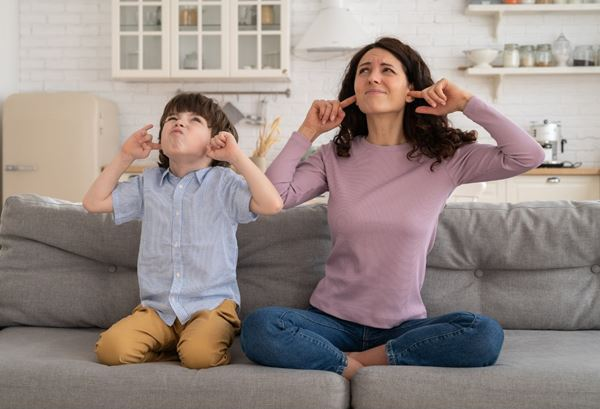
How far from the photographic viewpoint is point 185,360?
65.7 inches

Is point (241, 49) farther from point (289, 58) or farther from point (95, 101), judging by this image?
point (95, 101)

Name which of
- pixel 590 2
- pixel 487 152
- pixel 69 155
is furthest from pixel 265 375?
pixel 590 2

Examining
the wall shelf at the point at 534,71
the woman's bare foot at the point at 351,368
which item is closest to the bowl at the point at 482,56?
the wall shelf at the point at 534,71

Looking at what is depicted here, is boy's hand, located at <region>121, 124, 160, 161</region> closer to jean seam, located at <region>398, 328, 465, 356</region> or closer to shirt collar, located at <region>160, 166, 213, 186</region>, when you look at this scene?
shirt collar, located at <region>160, 166, 213, 186</region>

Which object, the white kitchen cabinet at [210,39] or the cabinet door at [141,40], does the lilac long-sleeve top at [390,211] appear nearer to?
the white kitchen cabinet at [210,39]

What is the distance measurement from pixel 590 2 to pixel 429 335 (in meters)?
4.38

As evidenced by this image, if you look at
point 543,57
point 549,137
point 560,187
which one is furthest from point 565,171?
point 543,57

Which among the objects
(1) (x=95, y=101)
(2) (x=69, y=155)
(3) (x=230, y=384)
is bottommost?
(3) (x=230, y=384)

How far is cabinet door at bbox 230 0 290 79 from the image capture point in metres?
5.32

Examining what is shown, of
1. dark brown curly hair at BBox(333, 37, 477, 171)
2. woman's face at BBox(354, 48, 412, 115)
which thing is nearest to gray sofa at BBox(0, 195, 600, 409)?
dark brown curly hair at BBox(333, 37, 477, 171)

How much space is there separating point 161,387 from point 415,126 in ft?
3.19

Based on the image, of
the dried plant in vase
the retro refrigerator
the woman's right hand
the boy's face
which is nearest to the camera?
the boy's face

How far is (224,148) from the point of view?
1.86m

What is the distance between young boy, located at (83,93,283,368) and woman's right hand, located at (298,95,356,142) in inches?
9.2
